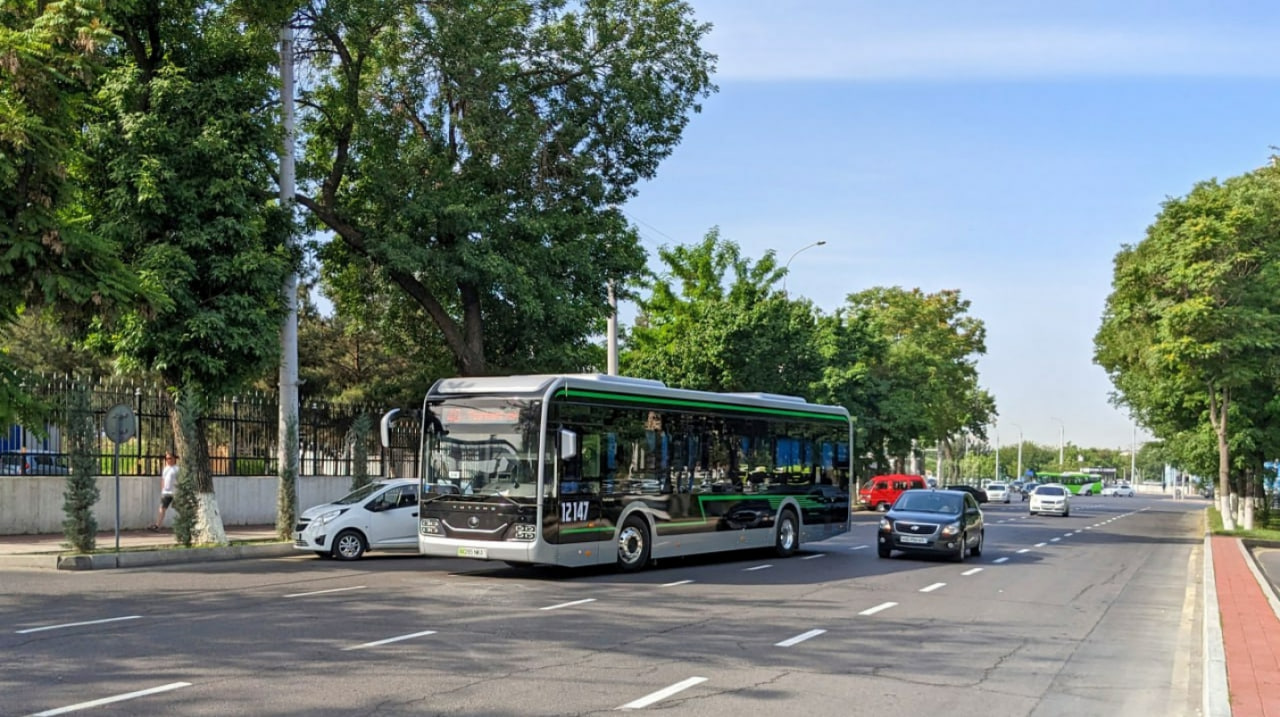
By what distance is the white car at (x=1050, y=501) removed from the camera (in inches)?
2085

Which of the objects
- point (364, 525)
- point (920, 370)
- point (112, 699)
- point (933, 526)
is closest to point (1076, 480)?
point (920, 370)

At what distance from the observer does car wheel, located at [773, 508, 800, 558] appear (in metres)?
24.3

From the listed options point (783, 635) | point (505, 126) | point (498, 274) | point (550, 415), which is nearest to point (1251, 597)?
point (783, 635)

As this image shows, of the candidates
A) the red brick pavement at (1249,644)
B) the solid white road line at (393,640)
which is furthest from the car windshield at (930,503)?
the solid white road line at (393,640)

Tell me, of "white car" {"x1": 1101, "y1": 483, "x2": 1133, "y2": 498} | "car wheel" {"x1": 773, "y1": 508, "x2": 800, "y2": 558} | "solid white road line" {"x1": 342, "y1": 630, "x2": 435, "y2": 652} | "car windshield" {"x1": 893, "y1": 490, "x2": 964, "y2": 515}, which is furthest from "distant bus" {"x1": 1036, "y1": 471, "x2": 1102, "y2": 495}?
"solid white road line" {"x1": 342, "y1": 630, "x2": 435, "y2": 652}

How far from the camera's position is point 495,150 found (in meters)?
27.6

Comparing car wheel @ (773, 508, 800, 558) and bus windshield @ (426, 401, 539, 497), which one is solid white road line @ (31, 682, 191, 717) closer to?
bus windshield @ (426, 401, 539, 497)

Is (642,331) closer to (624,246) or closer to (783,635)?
(624,246)

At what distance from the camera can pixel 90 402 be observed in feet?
81.7

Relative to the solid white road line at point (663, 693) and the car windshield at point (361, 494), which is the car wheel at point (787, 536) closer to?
the car windshield at point (361, 494)

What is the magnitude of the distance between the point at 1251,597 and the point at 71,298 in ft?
57.6

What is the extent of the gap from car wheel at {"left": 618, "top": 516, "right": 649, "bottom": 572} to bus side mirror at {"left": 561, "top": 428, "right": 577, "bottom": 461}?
2.44 meters

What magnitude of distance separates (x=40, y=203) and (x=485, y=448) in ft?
22.9

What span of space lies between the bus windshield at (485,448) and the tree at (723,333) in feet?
Answer: 77.8
